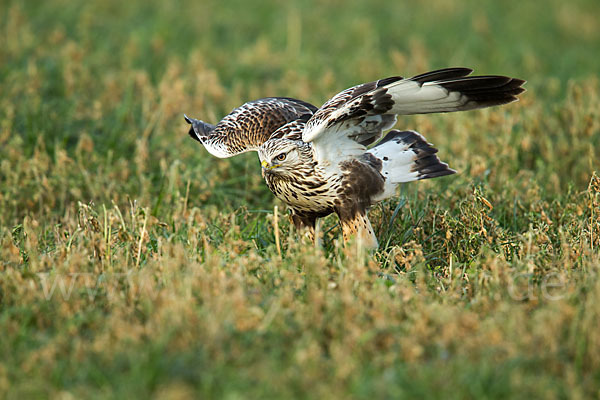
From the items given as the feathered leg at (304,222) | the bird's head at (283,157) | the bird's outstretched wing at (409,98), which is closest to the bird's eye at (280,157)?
the bird's head at (283,157)

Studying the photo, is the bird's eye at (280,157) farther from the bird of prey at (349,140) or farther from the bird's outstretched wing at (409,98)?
the bird's outstretched wing at (409,98)

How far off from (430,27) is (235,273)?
25.6 feet

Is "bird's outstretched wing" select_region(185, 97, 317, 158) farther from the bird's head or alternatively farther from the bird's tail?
the bird's tail

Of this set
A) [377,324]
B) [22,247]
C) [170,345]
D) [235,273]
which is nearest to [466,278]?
[377,324]

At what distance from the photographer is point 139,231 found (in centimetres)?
463

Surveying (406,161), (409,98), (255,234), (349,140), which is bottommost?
(255,234)

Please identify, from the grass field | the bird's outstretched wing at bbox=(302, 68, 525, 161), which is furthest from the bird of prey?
the grass field

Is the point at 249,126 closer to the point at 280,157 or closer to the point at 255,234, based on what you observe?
the point at 280,157

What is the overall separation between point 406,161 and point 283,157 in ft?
2.95

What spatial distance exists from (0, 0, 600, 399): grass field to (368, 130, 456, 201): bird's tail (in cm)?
30

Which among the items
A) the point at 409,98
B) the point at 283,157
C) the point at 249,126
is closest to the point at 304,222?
the point at 283,157

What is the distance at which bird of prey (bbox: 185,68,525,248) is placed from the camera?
4.13 m

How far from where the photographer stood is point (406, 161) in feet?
15.6

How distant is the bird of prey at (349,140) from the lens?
13.5 ft
